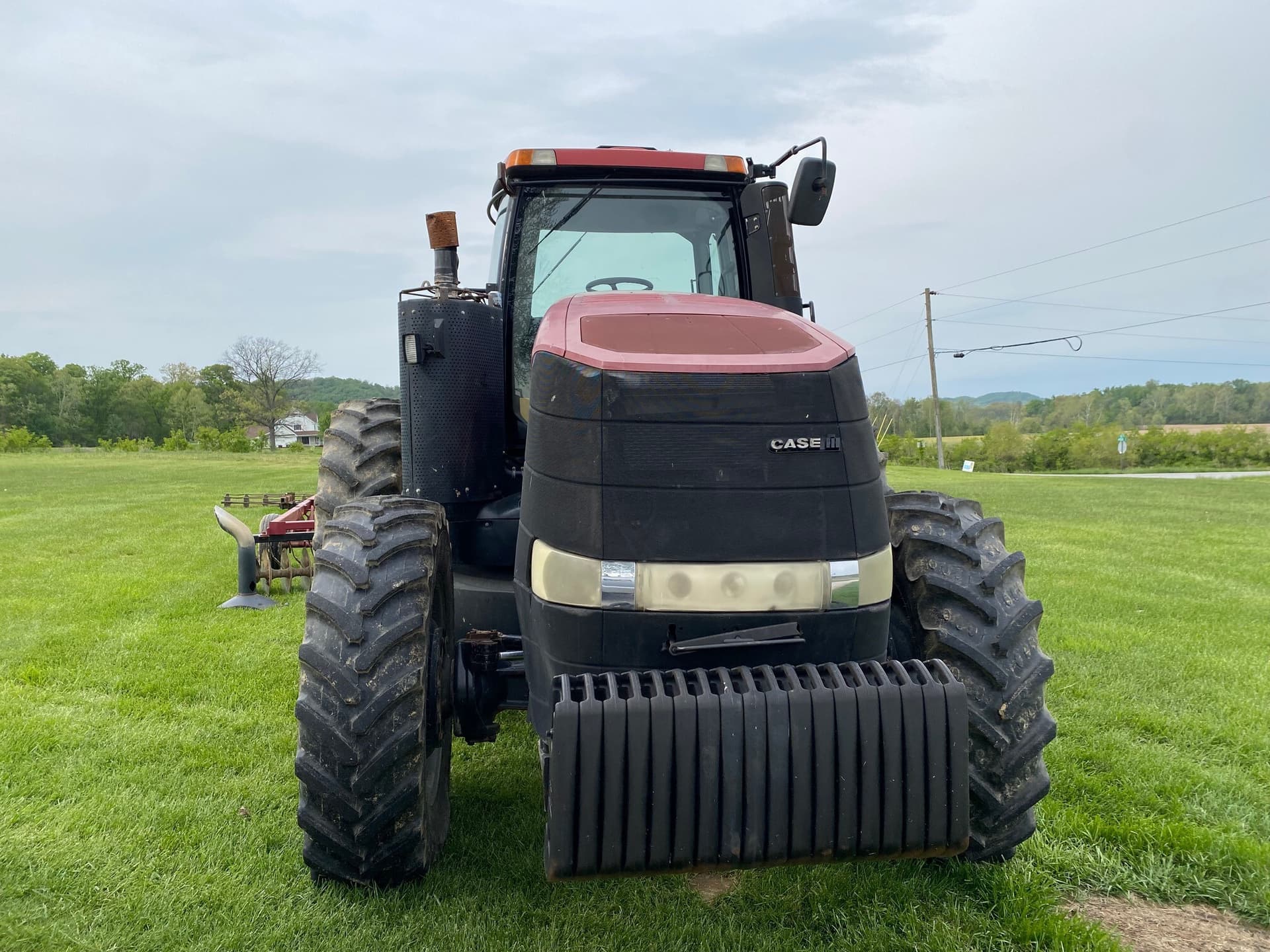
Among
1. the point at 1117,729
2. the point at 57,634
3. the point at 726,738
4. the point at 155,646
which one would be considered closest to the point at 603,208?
the point at 726,738

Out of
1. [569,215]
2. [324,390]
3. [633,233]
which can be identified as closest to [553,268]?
[569,215]

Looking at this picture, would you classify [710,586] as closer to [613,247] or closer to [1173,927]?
[1173,927]

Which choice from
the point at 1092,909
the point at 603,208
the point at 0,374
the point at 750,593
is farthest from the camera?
the point at 0,374

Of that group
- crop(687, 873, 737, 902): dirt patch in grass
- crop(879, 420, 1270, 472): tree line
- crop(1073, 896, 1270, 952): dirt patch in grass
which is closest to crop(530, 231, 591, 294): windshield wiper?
crop(687, 873, 737, 902): dirt patch in grass

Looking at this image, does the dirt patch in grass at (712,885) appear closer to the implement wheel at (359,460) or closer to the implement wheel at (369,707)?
the implement wheel at (369,707)

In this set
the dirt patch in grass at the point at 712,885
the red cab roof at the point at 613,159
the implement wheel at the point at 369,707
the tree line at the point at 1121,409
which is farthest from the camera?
the tree line at the point at 1121,409

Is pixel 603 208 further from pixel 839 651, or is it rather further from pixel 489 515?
pixel 839 651

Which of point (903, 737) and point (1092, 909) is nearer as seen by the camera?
point (903, 737)

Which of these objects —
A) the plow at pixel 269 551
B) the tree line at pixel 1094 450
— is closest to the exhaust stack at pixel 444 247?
the plow at pixel 269 551

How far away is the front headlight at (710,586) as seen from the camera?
8.12ft

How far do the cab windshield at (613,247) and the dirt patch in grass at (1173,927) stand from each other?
108 inches

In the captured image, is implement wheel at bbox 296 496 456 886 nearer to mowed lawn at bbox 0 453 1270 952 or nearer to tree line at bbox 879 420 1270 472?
mowed lawn at bbox 0 453 1270 952

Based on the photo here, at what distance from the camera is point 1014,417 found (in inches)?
2709

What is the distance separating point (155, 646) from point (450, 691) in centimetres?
406
